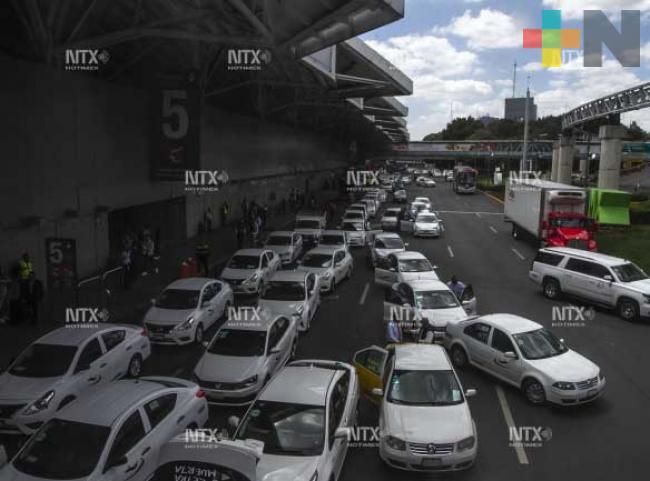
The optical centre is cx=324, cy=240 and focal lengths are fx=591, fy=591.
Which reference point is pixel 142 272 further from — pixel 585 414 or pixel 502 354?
pixel 585 414

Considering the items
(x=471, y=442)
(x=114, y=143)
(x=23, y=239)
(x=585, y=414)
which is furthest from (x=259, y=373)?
(x=114, y=143)

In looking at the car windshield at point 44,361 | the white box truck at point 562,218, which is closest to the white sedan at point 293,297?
the car windshield at point 44,361

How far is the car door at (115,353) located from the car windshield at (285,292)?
5.02 m

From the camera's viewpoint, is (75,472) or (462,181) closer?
(75,472)

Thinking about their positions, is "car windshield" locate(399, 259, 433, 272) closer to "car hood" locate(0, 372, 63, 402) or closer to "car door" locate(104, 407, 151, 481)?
"car hood" locate(0, 372, 63, 402)

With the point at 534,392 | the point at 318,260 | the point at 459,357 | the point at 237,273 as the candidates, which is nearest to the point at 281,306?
the point at 237,273

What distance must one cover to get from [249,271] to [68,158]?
706 cm

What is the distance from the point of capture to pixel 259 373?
37.7 feet

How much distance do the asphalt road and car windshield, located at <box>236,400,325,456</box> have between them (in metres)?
1.16

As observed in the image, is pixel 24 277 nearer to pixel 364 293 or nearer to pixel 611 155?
pixel 364 293

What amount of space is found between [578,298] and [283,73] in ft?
59.3

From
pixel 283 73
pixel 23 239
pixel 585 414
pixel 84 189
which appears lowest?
pixel 585 414

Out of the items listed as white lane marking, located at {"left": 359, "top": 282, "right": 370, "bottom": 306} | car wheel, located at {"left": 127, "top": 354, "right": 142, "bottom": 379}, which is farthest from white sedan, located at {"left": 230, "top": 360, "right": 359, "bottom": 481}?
white lane marking, located at {"left": 359, "top": 282, "right": 370, "bottom": 306}

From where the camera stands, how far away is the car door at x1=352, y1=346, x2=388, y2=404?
1105cm
